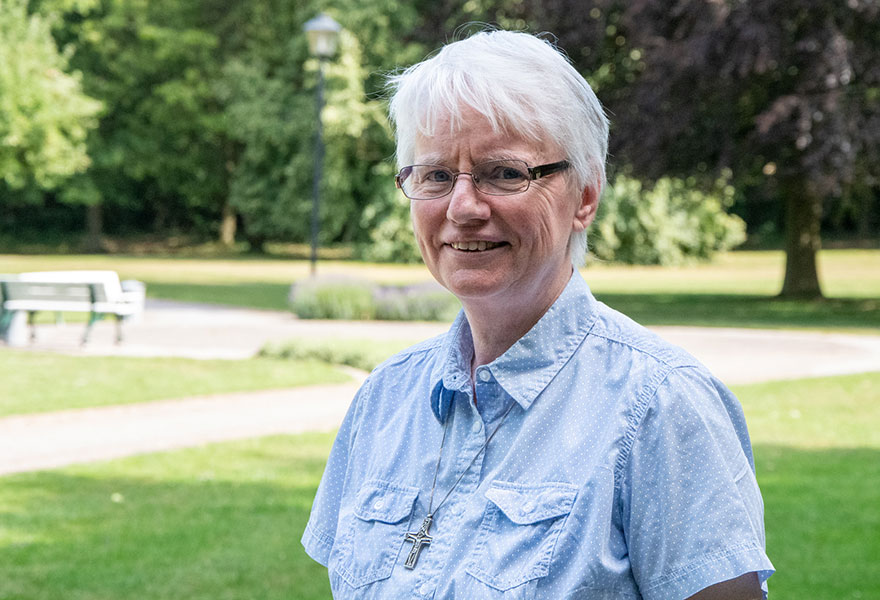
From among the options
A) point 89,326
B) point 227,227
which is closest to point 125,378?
point 89,326

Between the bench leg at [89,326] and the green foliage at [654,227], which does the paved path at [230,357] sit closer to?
the bench leg at [89,326]

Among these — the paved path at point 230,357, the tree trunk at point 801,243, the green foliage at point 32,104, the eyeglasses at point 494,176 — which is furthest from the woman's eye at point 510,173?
the green foliage at point 32,104

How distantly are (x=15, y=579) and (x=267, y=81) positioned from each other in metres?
37.0

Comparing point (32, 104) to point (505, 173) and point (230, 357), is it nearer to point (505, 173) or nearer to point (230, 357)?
point (230, 357)

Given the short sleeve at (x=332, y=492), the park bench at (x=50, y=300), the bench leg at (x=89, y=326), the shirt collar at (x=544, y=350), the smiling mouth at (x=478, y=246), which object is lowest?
the bench leg at (x=89, y=326)

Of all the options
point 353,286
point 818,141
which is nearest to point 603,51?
point 818,141

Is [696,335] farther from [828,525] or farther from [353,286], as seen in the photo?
[828,525]

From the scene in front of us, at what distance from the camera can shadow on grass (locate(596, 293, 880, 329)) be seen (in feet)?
58.5

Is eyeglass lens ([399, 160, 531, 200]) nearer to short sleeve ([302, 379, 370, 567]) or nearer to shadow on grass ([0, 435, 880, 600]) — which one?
short sleeve ([302, 379, 370, 567])

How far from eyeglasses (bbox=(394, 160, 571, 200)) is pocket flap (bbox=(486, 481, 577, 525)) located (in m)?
0.53

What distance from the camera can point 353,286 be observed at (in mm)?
18578

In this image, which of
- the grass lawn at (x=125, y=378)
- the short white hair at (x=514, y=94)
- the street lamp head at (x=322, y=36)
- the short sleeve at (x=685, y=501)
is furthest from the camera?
the street lamp head at (x=322, y=36)

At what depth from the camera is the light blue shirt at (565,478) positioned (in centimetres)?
171

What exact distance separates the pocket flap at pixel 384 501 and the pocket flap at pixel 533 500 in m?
0.21
